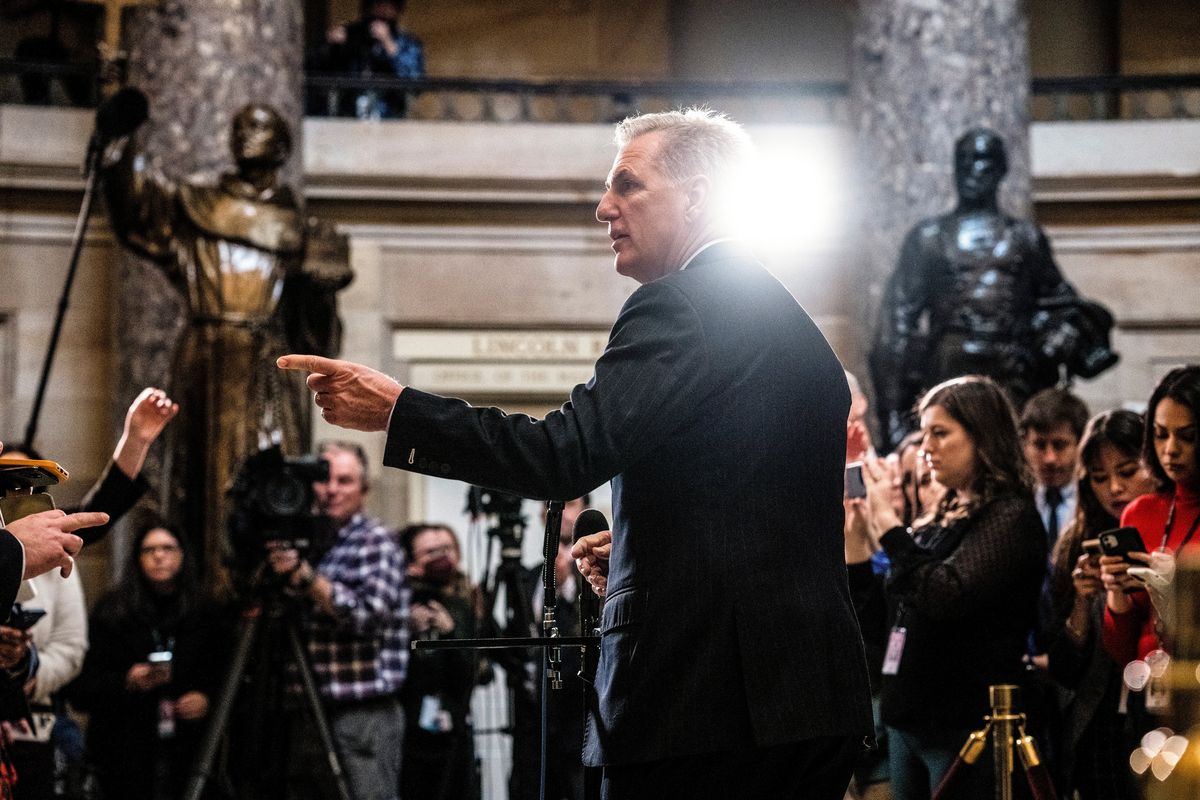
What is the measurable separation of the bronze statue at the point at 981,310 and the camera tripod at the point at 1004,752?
3495 mm

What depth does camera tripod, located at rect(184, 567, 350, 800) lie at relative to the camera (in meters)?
5.37

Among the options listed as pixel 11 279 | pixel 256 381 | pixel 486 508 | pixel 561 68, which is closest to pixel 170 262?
pixel 256 381

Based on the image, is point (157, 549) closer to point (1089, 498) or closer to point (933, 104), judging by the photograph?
point (1089, 498)

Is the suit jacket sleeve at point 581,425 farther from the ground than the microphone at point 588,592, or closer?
farther from the ground

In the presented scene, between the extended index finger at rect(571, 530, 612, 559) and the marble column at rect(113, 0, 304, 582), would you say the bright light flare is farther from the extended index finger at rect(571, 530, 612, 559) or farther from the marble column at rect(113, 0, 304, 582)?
the extended index finger at rect(571, 530, 612, 559)

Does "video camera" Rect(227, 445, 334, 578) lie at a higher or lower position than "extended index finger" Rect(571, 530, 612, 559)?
lower

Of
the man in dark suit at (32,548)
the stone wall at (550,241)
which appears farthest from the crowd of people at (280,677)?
the stone wall at (550,241)

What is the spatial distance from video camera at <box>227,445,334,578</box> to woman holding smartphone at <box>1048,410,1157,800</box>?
2397 millimetres

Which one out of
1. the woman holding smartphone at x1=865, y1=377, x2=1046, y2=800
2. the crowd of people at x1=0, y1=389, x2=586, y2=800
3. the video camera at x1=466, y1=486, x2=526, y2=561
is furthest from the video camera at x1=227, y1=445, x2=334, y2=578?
the woman holding smartphone at x1=865, y1=377, x2=1046, y2=800

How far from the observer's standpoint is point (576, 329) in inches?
416

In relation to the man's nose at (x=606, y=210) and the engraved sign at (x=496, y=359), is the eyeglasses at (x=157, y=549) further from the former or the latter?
the engraved sign at (x=496, y=359)

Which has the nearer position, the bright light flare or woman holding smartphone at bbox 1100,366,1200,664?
woman holding smartphone at bbox 1100,366,1200,664

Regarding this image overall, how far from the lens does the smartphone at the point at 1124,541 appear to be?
3902 mm

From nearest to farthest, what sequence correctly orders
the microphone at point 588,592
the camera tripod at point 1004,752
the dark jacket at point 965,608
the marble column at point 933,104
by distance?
1. the microphone at point 588,592
2. the camera tripod at point 1004,752
3. the dark jacket at point 965,608
4. the marble column at point 933,104
